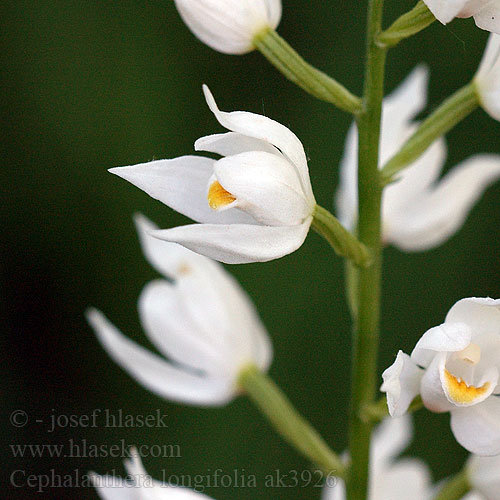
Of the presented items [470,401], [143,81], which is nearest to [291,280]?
[143,81]

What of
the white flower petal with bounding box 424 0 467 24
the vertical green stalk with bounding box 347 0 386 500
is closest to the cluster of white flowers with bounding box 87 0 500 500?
the white flower petal with bounding box 424 0 467 24

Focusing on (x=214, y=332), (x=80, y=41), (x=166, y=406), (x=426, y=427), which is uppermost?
(x=80, y=41)

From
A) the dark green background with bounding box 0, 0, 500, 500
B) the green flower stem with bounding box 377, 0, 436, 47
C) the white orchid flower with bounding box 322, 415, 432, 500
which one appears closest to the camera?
the green flower stem with bounding box 377, 0, 436, 47

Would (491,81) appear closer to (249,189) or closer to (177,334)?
(249,189)

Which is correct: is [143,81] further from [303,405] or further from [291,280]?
[303,405]

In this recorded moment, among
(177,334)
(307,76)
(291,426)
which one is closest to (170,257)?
(177,334)

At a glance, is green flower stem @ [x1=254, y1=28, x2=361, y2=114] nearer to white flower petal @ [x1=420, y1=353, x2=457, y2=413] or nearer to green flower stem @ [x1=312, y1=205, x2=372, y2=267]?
green flower stem @ [x1=312, y1=205, x2=372, y2=267]
